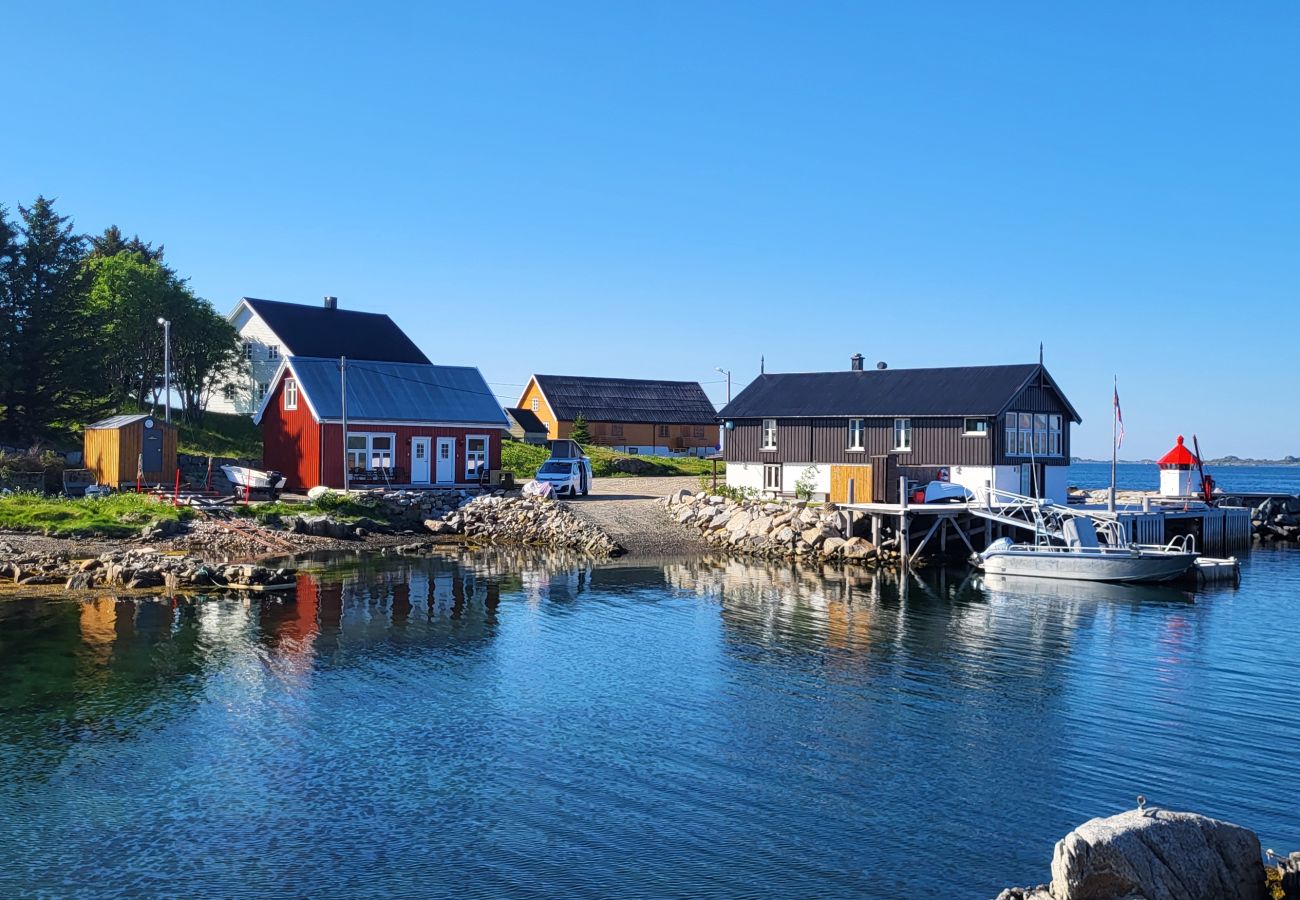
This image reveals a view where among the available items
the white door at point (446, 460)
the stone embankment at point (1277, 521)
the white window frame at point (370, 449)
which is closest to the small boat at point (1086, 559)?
the stone embankment at point (1277, 521)

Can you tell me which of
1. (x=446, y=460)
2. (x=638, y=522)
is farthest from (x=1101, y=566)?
(x=446, y=460)

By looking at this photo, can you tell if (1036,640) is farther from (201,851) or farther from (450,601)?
(201,851)

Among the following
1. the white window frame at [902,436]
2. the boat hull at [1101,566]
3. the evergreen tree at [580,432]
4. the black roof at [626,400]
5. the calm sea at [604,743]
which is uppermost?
the black roof at [626,400]

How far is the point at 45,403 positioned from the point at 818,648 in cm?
4151

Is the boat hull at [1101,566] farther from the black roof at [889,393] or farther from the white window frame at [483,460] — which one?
the white window frame at [483,460]

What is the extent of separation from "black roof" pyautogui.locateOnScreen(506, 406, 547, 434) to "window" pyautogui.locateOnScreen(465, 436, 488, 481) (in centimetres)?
2598

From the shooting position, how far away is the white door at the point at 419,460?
49250 millimetres

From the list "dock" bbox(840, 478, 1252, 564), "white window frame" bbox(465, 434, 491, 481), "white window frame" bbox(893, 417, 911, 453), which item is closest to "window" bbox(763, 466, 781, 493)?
"white window frame" bbox(893, 417, 911, 453)

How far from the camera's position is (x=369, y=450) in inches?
1892

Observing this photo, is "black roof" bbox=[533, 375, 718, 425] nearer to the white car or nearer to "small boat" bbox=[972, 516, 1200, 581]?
the white car

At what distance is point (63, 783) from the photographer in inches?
591

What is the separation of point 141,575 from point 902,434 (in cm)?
3020

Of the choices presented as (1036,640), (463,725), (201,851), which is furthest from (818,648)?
(201,851)

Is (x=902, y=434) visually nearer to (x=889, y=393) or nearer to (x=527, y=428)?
(x=889, y=393)
